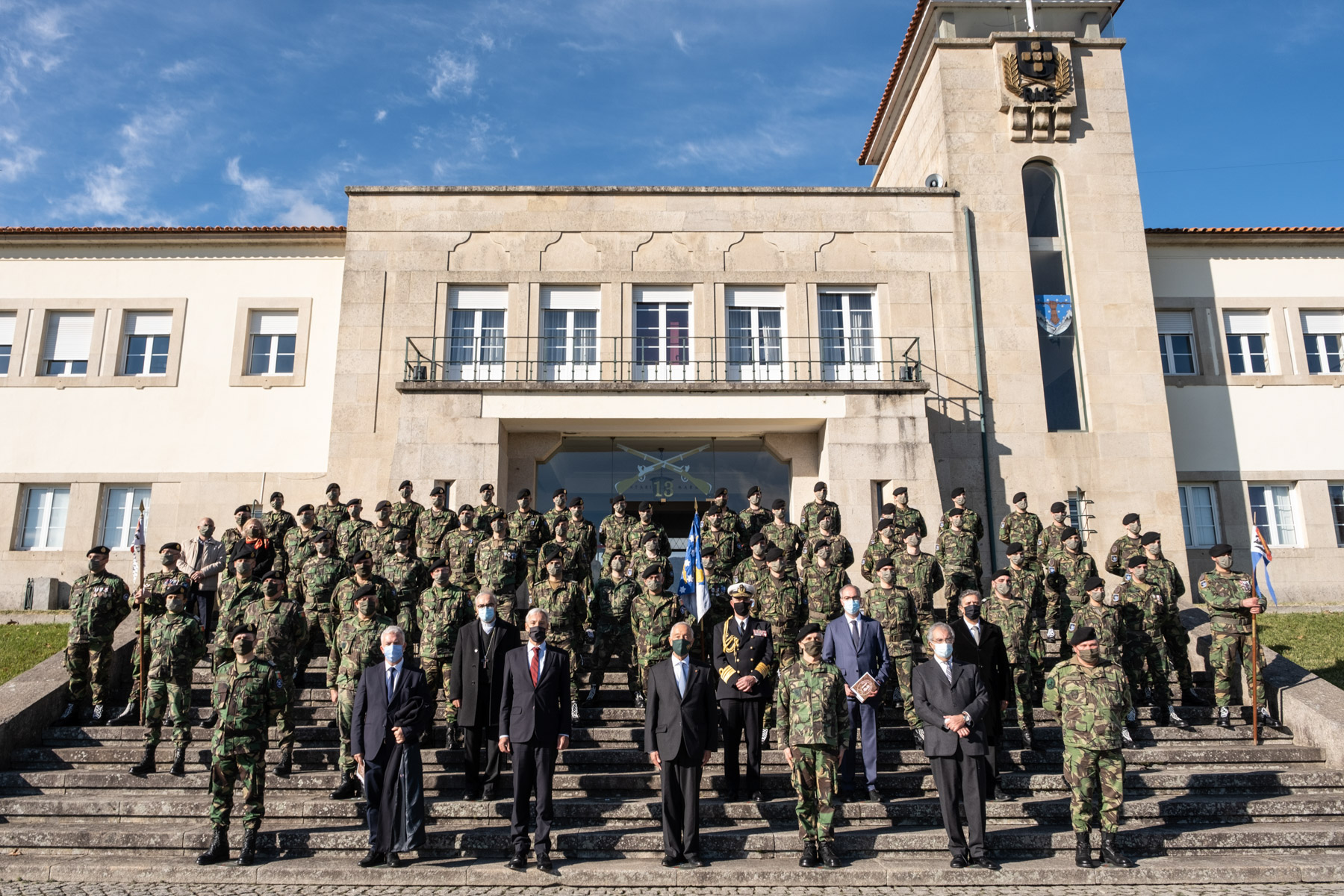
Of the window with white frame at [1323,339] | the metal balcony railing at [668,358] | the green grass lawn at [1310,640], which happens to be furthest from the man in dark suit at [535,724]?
the window with white frame at [1323,339]

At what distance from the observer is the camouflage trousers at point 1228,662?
32.8ft

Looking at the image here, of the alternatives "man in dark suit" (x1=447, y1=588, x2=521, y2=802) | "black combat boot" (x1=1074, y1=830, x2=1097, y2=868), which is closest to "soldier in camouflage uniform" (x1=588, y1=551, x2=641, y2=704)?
"man in dark suit" (x1=447, y1=588, x2=521, y2=802)

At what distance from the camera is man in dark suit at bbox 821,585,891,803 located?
27.2 feet

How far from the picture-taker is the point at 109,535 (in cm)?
1809

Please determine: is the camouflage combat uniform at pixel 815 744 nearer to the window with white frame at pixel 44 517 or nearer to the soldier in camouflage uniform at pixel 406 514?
the soldier in camouflage uniform at pixel 406 514

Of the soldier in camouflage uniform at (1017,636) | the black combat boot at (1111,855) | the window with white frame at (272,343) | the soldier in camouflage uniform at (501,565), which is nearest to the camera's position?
the black combat boot at (1111,855)

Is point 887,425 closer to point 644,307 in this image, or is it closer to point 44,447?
point 644,307

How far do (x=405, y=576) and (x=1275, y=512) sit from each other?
17455 mm

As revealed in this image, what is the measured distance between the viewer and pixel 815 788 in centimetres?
738

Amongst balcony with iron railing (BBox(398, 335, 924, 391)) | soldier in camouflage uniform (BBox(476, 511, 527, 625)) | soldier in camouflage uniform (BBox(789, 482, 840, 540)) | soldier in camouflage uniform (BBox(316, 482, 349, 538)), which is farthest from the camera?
balcony with iron railing (BBox(398, 335, 924, 391))

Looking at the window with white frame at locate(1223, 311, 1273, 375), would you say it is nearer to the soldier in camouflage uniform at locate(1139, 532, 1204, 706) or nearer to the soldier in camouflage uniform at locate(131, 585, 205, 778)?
the soldier in camouflage uniform at locate(1139, 532, 1204, 706)

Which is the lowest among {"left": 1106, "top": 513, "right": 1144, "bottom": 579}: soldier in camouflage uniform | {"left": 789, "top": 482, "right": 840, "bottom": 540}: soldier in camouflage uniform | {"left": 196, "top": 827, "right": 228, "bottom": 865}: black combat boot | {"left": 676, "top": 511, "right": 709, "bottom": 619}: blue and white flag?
{"left": 196, "top": 827, "right": 228, "bottom": 865}: black combat boot

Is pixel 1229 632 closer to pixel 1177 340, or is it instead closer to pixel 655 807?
pixel 655 807

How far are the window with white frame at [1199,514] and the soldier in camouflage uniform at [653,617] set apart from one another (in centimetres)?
1370
